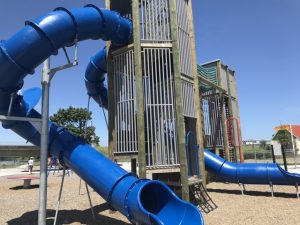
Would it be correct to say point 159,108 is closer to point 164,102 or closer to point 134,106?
point 164,102

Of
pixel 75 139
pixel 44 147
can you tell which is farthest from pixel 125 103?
pixel 44 147

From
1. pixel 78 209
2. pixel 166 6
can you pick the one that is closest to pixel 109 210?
pixel 78 209

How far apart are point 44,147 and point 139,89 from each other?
10.7ft

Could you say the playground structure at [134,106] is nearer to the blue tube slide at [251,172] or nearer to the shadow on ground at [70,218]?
the blue tube slide at [251,172]

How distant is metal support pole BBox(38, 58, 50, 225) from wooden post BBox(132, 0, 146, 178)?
267 centimetres

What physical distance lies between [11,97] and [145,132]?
405 cm

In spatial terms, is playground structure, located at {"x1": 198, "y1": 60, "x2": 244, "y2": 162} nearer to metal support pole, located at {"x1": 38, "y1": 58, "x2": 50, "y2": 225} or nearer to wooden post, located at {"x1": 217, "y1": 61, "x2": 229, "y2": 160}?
wooden post, located at {"x1": 217, "y1": 61, "x2": 229, "y2": 160}

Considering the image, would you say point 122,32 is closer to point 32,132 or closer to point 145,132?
point 145,132

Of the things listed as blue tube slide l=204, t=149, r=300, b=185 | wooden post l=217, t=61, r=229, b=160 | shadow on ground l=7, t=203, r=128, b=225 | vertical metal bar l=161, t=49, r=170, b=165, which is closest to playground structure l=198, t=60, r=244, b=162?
wooden post l=217, t=61, r=229, b=160

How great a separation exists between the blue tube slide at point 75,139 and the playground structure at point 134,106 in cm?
2

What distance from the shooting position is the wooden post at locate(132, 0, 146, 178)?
8414 mm

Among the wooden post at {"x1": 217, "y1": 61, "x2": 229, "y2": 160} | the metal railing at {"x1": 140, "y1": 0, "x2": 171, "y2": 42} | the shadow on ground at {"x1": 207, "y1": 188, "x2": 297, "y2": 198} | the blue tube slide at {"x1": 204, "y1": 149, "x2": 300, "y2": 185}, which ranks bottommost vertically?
the shadow on ground at {"x1": 207, "y1": 188, "x2": 297, "y2": 198}

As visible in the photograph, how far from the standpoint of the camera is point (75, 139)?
7809mm

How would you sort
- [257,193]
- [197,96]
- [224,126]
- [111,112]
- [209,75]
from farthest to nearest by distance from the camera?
[209,75] → [224,126] → [257,193] → [197,96] → [111,112]
